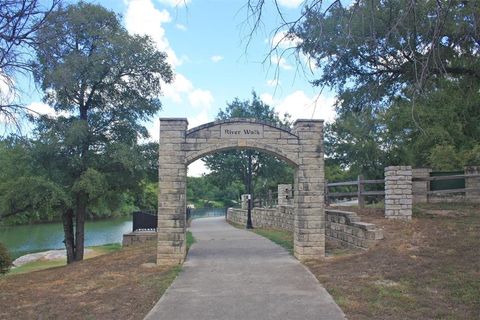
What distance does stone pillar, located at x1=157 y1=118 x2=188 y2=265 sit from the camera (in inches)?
481

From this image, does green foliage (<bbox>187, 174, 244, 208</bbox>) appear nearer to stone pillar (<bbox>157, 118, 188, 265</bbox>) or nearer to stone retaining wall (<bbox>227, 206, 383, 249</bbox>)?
stone retaining wall (<bbox>227, 206, 383, 249</bbox>)

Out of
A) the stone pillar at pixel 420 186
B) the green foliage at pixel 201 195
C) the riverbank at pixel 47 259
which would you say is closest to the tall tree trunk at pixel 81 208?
the riverbank at pixel 47 259

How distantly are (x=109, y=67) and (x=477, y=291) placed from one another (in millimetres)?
14366

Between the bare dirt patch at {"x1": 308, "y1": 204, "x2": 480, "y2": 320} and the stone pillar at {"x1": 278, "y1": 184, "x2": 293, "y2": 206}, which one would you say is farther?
the stone pillar at {"x1": 278, "y1": 184, "x2": 293, "y2": 206}

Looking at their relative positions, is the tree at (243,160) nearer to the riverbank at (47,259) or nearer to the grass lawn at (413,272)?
the riverbank at (47,259)

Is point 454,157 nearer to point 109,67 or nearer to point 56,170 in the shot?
point 109,67

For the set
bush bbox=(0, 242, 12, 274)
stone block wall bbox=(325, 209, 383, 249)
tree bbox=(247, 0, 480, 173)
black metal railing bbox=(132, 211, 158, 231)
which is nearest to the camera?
tree bbox=(247, 0, 480, 173)

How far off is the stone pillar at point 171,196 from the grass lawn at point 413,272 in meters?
3.53

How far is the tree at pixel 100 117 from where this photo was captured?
658 inches

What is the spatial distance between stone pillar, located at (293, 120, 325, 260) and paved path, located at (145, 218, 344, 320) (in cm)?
75

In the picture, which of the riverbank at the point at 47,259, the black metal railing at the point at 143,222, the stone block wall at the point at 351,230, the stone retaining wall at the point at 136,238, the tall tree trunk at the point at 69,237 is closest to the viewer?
the stone block wall at the point at 351,230

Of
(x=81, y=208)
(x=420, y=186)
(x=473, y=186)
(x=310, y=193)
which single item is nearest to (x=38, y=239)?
(x=81, y=208)

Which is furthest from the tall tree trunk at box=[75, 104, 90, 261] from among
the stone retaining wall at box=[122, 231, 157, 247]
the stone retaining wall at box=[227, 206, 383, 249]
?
the stone retaining wall at box=[227, 206, 383, 249]

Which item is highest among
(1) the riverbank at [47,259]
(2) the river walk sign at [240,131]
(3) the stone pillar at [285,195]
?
(2) the river walk sign at [240,131]
